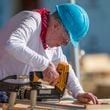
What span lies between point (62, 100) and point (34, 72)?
0.40 meters

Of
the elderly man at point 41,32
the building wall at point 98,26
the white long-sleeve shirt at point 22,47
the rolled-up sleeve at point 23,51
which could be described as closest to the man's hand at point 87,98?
the elderly man at point 41,32

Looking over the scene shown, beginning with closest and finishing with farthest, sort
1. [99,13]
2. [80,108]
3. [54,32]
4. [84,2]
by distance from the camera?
[80,108], [54,32], [84,2], [99,13]

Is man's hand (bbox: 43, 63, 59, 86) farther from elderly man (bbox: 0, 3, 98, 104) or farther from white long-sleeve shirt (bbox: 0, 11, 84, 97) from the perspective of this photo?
elderly man (bbox: 0, 3, 98, 104)

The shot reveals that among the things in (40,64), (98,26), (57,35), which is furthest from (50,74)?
(98,26)

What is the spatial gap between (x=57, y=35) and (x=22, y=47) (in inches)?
10.2

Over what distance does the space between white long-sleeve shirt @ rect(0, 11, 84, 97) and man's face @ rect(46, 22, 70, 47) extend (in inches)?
2.0

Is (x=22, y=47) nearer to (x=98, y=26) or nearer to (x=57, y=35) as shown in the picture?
(x=57, y=35)

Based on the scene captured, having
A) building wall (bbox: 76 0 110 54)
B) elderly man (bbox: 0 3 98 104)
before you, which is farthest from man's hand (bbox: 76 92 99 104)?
building wall (bbox: 76 0 110 54)

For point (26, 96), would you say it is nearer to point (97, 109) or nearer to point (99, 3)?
point (97, 109)

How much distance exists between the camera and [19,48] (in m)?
2.87

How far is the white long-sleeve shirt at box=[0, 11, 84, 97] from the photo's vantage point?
2873 mm

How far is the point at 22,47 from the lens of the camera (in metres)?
2.88

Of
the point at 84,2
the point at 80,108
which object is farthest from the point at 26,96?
the point at 84,2

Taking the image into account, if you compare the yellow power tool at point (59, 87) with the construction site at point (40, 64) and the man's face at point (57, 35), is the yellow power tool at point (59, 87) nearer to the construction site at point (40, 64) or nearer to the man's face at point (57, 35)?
the construction site at point (40, 64)
